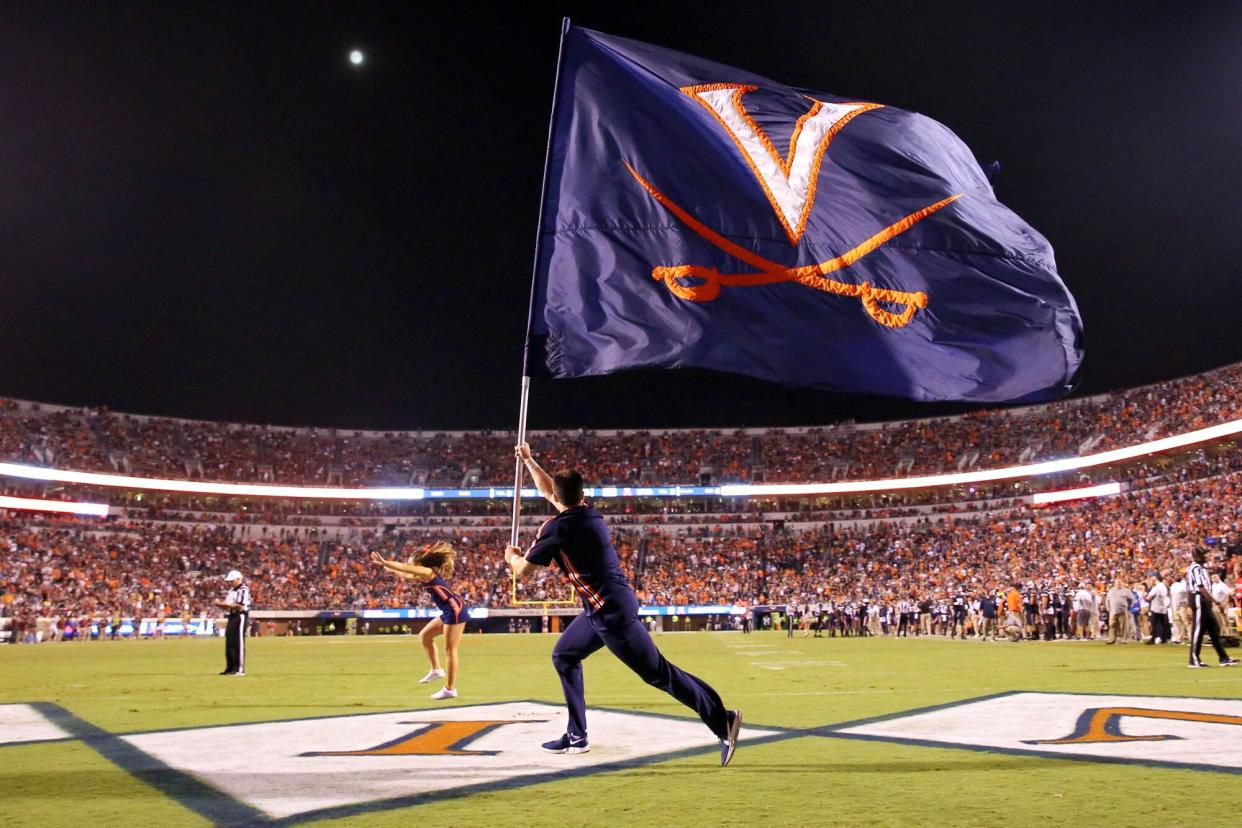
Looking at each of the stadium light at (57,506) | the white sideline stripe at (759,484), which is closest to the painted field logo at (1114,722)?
the white sideline stripe at (759,484)

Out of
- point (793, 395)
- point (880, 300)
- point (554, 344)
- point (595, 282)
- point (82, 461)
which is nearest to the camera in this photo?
point (554, 344)

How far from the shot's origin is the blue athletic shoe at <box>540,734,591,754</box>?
20.8 feet

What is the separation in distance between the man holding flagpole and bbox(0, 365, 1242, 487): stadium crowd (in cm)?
5858

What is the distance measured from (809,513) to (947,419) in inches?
516

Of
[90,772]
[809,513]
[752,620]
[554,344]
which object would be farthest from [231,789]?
[809,513]

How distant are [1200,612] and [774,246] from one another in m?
11.5

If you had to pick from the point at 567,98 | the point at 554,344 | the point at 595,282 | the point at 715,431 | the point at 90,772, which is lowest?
the point at 90,772

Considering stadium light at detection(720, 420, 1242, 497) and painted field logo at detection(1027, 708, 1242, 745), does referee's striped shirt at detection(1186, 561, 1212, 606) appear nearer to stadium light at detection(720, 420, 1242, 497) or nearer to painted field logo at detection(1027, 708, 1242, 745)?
painted field logo at detection(1027, 708, 1242, 745)

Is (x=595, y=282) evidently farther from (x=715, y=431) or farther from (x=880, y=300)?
(x=715, y=431)

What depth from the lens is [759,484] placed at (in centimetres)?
7106

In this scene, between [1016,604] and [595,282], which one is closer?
[595,282]

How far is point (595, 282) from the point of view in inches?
311

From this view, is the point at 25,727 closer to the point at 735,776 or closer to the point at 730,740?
the point at 730,740

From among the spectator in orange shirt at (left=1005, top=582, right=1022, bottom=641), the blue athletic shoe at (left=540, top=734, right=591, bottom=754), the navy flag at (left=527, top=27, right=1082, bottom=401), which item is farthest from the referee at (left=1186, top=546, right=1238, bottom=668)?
the spectator in orange shirt at (left=1005, top=582, right=1022, bottom=641)
